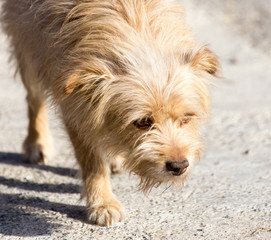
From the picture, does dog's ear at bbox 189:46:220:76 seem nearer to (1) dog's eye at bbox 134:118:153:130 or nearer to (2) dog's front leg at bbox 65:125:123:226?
(1) dog's eye at bbox 134:118:153:130

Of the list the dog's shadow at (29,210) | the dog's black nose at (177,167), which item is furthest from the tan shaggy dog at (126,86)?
the dog's shadow at (29,210)

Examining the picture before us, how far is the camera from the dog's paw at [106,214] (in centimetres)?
449

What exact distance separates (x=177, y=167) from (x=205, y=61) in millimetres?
1057

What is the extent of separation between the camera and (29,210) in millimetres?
4797

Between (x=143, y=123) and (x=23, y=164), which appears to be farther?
(x=23, y=164)

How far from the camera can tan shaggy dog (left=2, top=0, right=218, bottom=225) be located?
13.4 feet

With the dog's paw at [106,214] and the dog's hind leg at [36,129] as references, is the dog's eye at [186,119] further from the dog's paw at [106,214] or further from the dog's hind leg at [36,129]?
the dog's hind leg at [36,129]

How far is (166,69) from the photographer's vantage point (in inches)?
166

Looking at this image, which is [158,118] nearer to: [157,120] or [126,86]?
[157,120]

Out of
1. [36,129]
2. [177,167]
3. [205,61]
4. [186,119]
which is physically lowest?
[36,129]

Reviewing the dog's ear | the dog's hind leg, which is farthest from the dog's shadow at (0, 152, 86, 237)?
the dog's ear

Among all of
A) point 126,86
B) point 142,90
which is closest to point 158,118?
point 142,90

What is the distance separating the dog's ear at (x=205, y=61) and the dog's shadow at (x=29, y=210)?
1.68m

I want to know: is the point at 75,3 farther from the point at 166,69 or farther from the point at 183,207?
the point at 183,207
